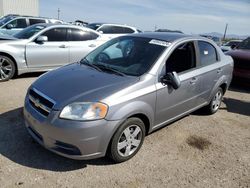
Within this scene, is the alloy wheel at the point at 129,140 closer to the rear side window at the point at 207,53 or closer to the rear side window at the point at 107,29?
the rear side window at the point at 207,53

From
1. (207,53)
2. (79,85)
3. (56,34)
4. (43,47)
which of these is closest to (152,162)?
(79,85)

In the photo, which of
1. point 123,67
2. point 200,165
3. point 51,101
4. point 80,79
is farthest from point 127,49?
point 200,165

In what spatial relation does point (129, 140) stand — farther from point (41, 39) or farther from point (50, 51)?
point (50, 51)

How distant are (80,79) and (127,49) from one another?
1.10m

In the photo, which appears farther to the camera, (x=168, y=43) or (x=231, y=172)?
(x=168, y=43)

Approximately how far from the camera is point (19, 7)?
120ft

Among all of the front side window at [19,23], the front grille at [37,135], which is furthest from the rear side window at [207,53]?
the front side window at [19,23]

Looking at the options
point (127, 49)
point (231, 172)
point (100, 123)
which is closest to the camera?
point (100, 123)

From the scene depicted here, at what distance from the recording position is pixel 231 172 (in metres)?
3.53

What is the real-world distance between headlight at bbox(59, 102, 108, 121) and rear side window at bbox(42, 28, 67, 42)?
16.2 ft

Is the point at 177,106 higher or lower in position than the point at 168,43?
lower

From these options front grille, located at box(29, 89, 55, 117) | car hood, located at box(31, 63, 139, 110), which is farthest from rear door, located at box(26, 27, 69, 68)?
front grille, located at box(29, 89, 55, 117)

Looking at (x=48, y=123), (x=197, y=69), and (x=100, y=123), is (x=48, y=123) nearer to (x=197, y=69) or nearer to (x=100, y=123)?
(x=100, y=123)

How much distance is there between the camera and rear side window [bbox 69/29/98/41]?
25.7 ft
